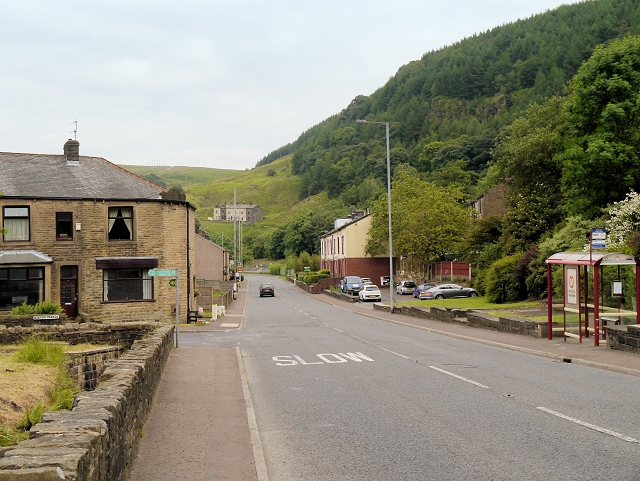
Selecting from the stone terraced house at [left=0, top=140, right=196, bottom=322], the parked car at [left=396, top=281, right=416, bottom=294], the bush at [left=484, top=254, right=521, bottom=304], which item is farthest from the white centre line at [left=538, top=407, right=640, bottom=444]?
the parked car at [left=396, top=281, right=416, bottom=294]

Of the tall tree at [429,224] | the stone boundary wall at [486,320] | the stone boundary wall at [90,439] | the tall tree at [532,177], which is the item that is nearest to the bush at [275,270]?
Result: the tall tree at [429,224]

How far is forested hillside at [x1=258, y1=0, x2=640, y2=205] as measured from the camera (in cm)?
13325

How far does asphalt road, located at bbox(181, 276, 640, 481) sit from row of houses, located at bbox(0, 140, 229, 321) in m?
16.5

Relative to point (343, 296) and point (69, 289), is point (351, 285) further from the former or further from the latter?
point (69, 289)

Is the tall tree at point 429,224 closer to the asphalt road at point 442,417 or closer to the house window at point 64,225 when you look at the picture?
the house window at point 64,225

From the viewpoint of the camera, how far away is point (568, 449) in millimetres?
7645

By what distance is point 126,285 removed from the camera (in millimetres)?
33375

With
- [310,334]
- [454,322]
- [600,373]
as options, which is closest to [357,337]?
[310,334]

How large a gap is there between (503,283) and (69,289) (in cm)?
2537

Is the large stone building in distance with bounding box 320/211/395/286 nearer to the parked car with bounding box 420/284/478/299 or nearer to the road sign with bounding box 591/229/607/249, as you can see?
the parked car with bounding box 420/284/478/299

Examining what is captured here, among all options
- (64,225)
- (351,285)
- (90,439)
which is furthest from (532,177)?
(90,439)

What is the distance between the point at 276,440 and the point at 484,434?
2.80 metres

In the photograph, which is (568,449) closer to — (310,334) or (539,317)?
(310,334)

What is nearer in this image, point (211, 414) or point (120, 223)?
point (211, 414)
